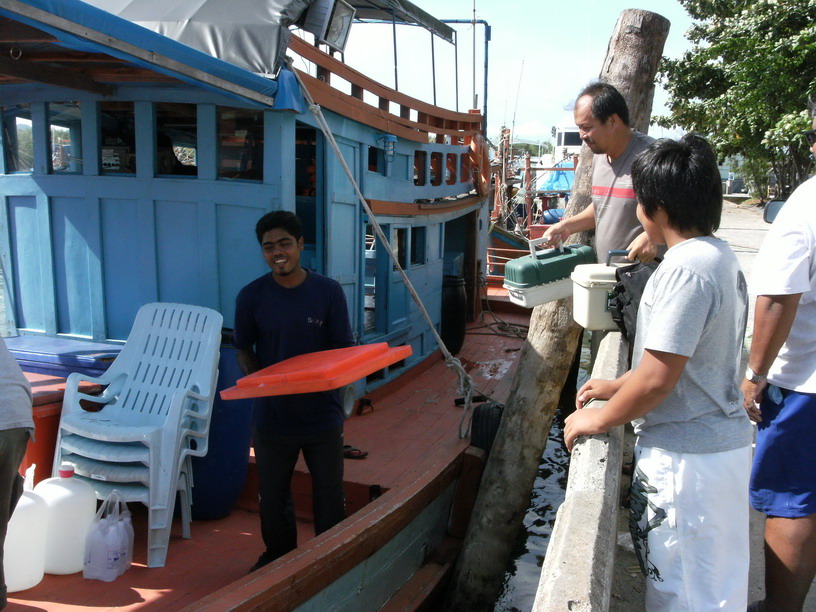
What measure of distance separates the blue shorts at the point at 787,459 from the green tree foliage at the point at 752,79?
38.8 feet

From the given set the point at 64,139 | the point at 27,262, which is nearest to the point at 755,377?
the point at 64,139

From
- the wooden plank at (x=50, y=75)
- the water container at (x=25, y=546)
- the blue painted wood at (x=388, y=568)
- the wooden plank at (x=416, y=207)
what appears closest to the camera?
the water container at (x=25, y=546)

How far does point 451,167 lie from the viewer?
8.42 meters

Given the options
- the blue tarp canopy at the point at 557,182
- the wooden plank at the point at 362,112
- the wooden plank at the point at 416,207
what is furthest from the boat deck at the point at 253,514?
the blue tarp canopy at the point at 557,182

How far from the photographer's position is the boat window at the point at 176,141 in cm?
475

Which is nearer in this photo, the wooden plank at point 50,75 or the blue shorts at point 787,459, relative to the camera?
the blue shorts at point 787,459

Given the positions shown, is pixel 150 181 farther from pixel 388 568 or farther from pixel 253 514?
pixel 388 568

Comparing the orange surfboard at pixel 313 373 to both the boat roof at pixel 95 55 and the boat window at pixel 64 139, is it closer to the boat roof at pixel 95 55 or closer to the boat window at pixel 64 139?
the boat roof at pixel 95 55

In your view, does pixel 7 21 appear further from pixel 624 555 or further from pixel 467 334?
pixel 467 334

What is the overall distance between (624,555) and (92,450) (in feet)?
9.63

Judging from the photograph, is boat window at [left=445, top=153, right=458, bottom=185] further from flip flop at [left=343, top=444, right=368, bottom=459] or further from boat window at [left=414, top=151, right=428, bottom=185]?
flip flop at [left=343, top=444, right=368, bottom=459]

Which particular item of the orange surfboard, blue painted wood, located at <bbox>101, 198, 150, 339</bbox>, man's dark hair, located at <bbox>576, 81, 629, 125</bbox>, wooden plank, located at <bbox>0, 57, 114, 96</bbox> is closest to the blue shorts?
man's dark hair, located at <bbox>576, 81, 629, 125</bbox>

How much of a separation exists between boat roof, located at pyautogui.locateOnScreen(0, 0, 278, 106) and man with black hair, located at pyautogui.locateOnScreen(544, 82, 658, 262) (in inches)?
76.1

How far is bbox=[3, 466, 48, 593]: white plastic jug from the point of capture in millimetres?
3158
